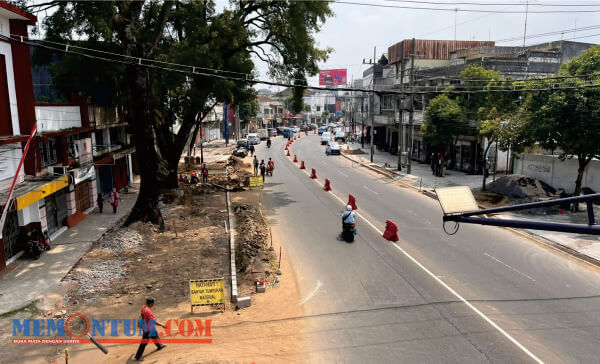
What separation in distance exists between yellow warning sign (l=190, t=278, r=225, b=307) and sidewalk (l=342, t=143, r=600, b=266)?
12.9 metres

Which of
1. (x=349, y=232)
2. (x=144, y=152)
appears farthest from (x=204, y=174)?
(x=349, y=232)

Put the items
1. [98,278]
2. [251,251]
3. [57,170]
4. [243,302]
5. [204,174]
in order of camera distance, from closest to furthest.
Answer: [243,302]
[98,278]
[251,251]
[57,170]
[204,174]

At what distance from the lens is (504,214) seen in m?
22.4

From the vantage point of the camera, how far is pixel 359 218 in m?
21.3

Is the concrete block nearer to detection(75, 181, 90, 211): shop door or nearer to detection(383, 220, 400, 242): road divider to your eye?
detection(383, 220, 400, 242): road divider

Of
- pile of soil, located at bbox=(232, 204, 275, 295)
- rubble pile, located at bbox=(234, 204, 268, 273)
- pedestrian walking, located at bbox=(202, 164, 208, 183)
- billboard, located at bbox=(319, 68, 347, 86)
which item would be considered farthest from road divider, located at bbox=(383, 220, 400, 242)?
billboard, located at bbox=(319, 68, 347, 86)

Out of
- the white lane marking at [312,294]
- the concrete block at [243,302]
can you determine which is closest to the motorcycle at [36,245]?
the concrete block at [243,302]

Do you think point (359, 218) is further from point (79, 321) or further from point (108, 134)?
point (108, 134)

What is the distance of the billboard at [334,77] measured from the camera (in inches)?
3597

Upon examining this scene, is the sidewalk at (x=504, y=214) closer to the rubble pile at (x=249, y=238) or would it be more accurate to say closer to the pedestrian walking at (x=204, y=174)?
the rubble pile at (x=249, y=238)

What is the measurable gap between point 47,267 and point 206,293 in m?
7.23

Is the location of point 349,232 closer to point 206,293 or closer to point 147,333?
point 206,293

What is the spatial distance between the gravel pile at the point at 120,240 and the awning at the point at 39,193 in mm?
2762

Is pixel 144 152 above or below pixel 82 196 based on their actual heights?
above
